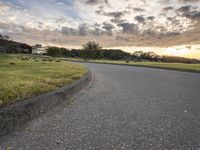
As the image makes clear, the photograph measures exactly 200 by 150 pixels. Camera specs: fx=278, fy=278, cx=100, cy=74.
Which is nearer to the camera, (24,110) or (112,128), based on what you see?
(112,128)

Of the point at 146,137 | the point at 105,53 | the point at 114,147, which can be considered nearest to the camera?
the point at 114,147

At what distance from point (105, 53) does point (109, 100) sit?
12009cm

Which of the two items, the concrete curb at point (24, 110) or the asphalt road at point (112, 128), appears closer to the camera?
the asphalt road at point (112, 128)

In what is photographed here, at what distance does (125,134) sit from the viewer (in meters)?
4.53

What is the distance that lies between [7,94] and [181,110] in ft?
13.6

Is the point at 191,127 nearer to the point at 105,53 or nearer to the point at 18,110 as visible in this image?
the point at 18,110

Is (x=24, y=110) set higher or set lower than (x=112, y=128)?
higher

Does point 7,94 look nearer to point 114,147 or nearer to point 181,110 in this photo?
point 114,147

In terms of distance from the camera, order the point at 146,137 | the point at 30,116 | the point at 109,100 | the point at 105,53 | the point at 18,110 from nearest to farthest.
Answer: the point at 146,137 < the point at 18,110 < the point at 30,116 < the point at 109,100 < the point at 105,53

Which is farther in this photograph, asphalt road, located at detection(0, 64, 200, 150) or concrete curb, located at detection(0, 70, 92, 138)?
concrete curb, located at detection(0, 70, 92, 138)

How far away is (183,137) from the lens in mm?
4453

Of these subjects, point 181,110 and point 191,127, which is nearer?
point 191,127

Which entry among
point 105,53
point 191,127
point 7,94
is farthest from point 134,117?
point 105,53

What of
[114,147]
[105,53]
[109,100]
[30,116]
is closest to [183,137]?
[114,147]
